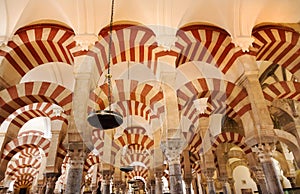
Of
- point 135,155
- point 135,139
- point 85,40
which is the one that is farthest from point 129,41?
point 135,155

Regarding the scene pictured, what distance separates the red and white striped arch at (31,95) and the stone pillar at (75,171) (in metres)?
1.65

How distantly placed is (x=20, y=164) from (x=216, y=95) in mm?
9793

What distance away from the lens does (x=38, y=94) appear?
5531 mm

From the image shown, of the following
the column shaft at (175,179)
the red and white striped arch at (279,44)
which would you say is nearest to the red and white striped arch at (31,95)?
the column shaft at (175,179)

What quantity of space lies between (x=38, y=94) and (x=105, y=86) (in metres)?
1.58

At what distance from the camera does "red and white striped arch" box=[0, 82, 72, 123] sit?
5320mm

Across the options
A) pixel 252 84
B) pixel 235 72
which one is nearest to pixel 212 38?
pixel 235 72

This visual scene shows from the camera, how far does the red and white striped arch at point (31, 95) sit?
5320 millimetres

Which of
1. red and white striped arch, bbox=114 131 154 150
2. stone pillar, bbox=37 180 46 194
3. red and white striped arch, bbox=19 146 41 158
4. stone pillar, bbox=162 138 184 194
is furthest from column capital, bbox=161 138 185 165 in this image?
red and white striped arch, bbox=19 146 41 158

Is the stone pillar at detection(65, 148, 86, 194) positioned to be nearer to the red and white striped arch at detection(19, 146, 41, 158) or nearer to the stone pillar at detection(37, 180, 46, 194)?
the stone pillar at detection(37, 180, 46, 194)

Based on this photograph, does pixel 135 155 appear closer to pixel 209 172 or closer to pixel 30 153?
pixel 30 153

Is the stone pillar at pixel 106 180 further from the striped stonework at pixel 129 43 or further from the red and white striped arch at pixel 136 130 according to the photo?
the striped stonework at pixel 129 43

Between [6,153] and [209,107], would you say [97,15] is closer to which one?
[209,107]

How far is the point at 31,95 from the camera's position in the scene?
5520 mm
